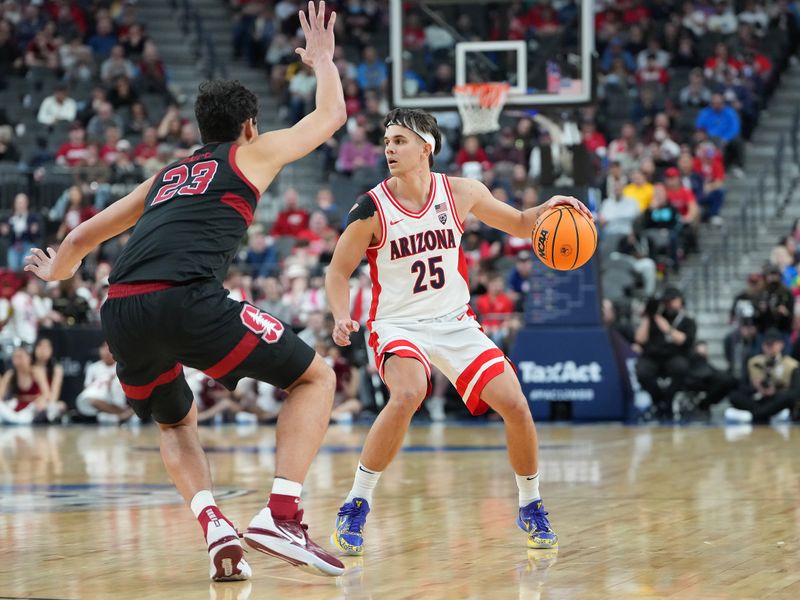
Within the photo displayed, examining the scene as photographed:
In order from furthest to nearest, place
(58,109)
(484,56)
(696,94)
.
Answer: (58,109), (696,94), (484,56)

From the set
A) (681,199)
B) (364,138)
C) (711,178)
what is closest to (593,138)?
(711,178)

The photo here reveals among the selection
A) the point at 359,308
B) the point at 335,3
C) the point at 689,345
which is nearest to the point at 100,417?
the point at 359,308

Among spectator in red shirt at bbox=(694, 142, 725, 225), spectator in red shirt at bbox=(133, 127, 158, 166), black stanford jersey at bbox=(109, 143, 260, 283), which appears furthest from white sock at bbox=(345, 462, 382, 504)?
spectator in red shirt at bbox=(133, 127, 158, 166)

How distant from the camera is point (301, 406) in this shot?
5547mm

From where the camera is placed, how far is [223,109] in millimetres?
5613

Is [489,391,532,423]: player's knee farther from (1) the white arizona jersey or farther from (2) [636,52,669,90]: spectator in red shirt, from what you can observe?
(2) [636,52,669,90]: spectator in red shirt

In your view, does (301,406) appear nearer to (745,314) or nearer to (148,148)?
(745,314)

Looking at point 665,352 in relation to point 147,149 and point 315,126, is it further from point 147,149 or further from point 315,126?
point 315,126

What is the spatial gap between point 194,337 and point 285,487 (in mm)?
706

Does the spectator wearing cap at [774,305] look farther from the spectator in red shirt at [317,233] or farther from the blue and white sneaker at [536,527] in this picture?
the blue and white sneaker at [536,527]

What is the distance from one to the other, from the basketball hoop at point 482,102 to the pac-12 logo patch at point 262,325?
31.7 ft

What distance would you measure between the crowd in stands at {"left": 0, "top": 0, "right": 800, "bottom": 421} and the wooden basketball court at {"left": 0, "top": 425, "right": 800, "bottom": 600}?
4.82 metres

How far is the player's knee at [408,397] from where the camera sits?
6.12 meters

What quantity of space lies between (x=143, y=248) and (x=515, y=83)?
393 inches
